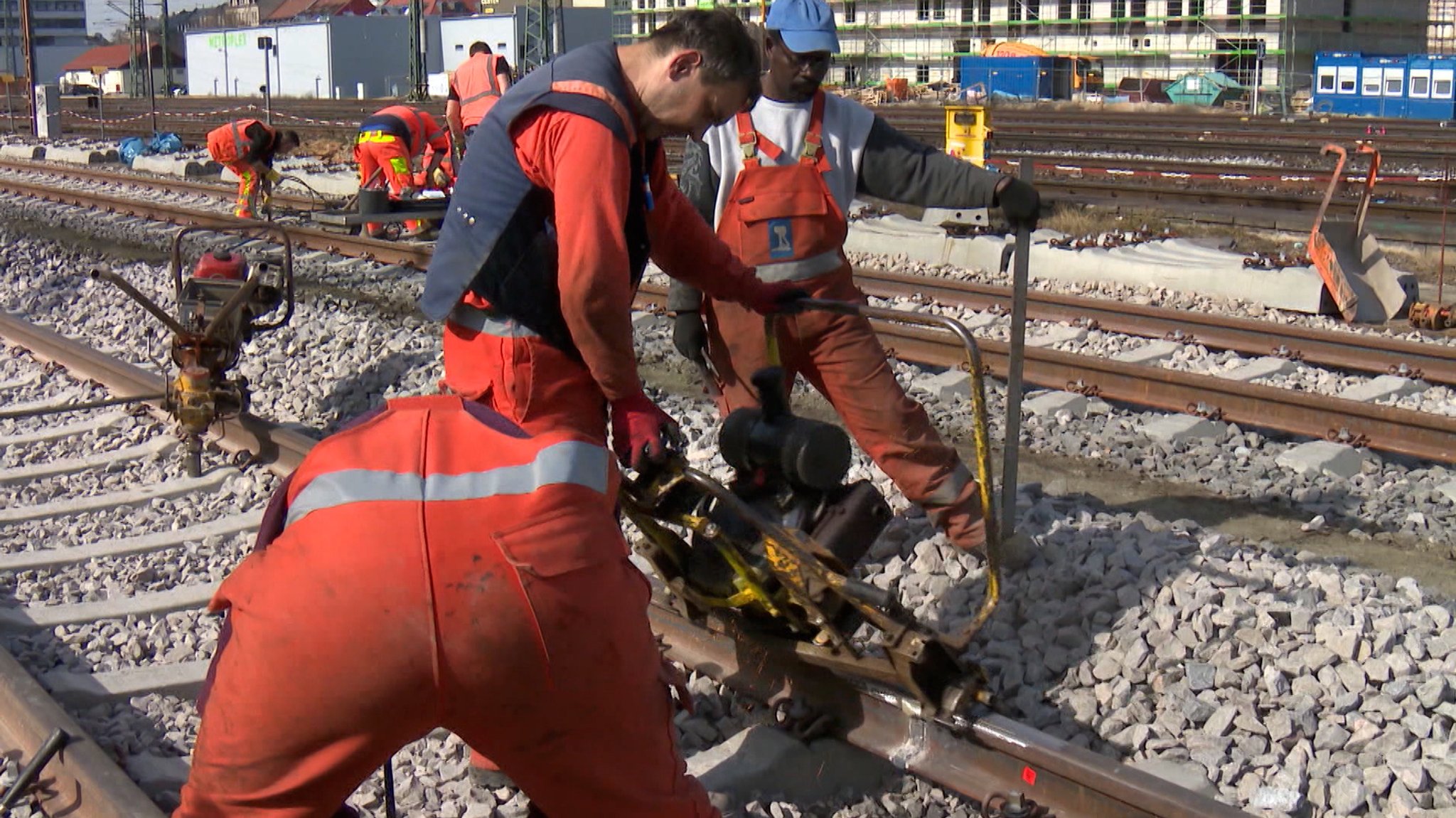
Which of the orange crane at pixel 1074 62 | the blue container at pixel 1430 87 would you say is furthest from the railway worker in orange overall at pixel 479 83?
the orange crane at pixel 1074 62

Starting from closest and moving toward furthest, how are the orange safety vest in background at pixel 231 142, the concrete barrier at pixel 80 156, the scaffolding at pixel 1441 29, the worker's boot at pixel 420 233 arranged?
the worker's boot at pixel 420 233 → the orange safety vest in background at pixel 231 142 → the concrete barrier at pixel 80 156 → the scaffolding at pixel 1441 29

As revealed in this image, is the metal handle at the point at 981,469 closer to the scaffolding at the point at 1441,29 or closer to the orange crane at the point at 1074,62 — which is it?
the orange crane at the point at 1074,62

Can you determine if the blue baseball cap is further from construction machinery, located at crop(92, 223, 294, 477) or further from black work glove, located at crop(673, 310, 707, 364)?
construction machinery, located at crop(92, 223, 294, 477)

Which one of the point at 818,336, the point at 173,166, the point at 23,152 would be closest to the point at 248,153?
the point at 173,166

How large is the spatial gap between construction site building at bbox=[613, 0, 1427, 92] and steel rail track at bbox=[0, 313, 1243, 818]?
1704 inches

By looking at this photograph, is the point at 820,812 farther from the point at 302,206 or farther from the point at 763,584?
the point at 302,206

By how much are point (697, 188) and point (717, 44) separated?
1526mm

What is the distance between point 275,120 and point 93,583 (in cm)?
3365

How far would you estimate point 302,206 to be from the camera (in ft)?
52.9

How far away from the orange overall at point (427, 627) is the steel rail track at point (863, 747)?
1.33 m

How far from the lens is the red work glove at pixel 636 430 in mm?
3385

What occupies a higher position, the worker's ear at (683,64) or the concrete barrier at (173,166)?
the worker's ear at (683,64)

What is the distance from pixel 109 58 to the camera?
85.5 metres

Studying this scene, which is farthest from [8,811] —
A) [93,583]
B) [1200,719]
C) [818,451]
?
[1200,719]
